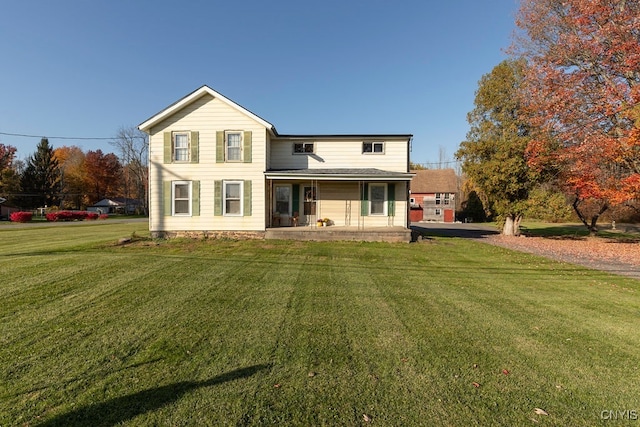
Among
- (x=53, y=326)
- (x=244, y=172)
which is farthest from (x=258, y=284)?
(x=244, y=172)

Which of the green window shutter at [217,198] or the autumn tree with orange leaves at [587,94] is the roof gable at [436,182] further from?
the green window shutter at [217,198]

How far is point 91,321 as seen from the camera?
175 inches

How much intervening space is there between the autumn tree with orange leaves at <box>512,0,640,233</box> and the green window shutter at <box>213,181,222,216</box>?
16.2 meters

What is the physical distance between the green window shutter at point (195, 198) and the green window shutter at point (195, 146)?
1114 mm

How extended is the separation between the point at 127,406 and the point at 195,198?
486 inches

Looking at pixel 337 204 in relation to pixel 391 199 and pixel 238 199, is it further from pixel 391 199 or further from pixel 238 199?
pixel 238 199

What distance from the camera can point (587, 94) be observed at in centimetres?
1420

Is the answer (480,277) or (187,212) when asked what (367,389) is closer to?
(480,277)

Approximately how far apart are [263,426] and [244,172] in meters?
12.4

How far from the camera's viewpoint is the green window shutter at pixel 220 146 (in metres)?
13.8

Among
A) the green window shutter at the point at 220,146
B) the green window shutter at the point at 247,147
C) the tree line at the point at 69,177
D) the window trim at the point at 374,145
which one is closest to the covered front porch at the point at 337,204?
the window trim at the point at 374,145

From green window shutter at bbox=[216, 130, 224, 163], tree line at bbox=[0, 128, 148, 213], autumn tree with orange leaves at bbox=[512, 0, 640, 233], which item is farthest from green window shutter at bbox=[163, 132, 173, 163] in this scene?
tree line at bbox=[0, 128, 148, 213]

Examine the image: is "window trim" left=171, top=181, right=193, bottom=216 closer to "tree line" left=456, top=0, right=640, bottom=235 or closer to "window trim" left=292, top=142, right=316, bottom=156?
"window trim" left=292, top=142, right=316, bottom=156

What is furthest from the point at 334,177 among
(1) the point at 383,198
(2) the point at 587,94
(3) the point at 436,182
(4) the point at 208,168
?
(3) the point at 436,182
